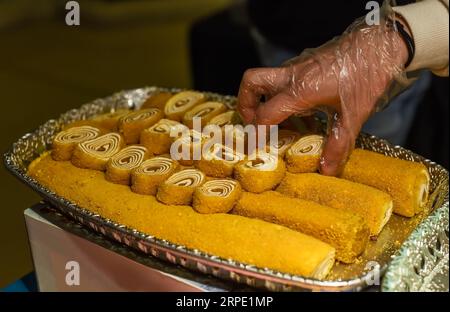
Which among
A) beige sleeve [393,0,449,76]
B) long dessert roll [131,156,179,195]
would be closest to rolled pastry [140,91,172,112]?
long dessert roll [131,156,179,195]

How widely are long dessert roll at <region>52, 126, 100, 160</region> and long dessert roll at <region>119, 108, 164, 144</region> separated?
0.05m

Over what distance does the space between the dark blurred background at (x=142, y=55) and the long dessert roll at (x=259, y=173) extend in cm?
34

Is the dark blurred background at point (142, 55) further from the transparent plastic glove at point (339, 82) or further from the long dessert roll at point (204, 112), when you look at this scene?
the long dessert roll at point (204, 112)

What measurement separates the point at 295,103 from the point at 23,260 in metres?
0.56

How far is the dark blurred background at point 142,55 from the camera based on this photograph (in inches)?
52.1

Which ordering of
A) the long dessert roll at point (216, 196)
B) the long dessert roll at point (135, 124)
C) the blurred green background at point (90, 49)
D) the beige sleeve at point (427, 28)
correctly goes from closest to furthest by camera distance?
the long dessert roll at point (216, 196)
the beige sleeve at point (427, 28)
the long dessert roll at point (135, 124)
the blurred green background at point (90, 49)

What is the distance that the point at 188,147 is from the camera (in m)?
1.05

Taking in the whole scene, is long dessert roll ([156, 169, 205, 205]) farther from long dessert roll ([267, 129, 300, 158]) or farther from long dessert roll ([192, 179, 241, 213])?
long dessert roll ([267, 129, 300, 158])

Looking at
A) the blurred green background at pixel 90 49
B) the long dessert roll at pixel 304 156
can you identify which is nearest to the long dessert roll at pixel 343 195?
the long dessert roll at pixel 304 156

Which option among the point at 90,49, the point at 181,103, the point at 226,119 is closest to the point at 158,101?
the point at 181,103

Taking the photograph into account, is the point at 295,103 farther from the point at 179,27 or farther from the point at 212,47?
the point at 179,27

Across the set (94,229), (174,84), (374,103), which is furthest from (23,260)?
(174,84)

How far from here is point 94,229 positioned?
3.18 ft

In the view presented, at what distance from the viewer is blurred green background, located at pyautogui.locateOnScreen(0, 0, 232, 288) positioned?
8.14 ft
